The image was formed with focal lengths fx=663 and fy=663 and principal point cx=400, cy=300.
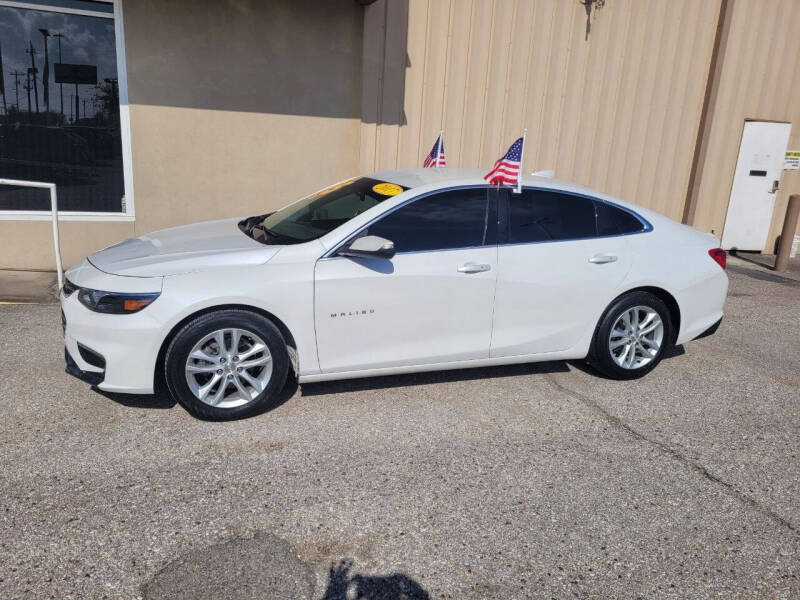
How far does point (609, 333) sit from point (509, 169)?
1482mm

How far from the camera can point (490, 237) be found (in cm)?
470

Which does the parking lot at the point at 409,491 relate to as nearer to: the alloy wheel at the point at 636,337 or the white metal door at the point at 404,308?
the alloy wheel at the point at 636,337

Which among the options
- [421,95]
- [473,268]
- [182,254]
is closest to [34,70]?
[421,95]

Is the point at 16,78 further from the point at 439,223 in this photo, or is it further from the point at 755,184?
the point at 755,184

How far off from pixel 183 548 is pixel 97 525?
474 mm

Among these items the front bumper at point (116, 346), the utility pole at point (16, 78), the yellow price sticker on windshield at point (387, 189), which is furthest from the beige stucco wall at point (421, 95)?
the front bumper at point (116, 346)

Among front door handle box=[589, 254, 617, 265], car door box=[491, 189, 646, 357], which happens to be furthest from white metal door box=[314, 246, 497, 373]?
front door handle box=[589, 254, 617, 265]

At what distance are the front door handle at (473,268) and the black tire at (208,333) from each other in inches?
51.3

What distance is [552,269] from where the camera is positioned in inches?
190

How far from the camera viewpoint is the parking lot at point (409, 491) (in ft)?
9.41

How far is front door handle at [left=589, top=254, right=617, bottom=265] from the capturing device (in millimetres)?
4934

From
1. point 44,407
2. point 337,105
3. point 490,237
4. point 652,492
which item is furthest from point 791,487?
point 337,105

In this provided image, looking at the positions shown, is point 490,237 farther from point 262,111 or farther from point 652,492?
point 262,111

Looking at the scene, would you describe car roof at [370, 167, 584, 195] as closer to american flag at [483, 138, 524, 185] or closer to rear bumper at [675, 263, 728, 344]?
american flag at [483, 138, 524, 185]
